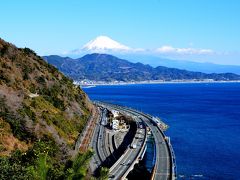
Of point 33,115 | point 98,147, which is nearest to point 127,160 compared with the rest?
point 98,147

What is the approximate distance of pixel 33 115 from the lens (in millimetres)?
59500

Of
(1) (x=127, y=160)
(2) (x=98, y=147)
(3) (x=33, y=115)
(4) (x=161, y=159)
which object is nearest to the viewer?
(3) (x=33, y=115)

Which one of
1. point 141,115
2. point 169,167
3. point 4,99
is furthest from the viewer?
point 141,115

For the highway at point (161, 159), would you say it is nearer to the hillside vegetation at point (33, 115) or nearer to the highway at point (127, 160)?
the highway at point (127, 160)

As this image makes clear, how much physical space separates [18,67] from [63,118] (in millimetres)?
12559

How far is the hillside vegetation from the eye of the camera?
30484mm

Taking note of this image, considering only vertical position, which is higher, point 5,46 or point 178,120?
point 5,46

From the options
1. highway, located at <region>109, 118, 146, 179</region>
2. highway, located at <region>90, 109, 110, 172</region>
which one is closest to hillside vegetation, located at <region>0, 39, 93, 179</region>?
highway, located at <region>90, 109, 110, 172</region>

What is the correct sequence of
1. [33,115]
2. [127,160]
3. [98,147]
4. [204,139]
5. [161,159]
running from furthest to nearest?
[204,139] → [98,147] → [161,159] → [127,160] → [33,115]

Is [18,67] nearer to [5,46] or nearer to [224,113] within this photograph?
[5,46]

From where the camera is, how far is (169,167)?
214ft

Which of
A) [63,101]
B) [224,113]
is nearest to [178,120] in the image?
[224,113]

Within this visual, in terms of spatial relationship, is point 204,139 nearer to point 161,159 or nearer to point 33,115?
point 161,159

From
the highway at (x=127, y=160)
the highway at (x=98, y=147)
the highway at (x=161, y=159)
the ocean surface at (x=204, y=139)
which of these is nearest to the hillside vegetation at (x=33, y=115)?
the highway at (x=98, y=147)
